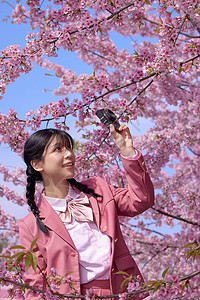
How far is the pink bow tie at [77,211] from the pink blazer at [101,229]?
0.05 metres

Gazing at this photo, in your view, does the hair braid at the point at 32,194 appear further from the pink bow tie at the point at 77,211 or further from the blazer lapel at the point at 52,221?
the pink bow tie at the point at 77,211

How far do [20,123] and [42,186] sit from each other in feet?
4.48

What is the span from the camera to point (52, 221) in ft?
7.25

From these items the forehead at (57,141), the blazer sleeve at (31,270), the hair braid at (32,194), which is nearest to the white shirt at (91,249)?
the hair braid at (32,194)

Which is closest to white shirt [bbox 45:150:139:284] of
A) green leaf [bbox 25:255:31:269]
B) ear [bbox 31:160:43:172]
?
ear [bbox 31:160:43:172]

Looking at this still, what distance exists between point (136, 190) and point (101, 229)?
351mm

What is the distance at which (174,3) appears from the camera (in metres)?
3.51

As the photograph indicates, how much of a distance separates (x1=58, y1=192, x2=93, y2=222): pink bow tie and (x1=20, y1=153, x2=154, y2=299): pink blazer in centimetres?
5

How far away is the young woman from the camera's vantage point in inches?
83.5

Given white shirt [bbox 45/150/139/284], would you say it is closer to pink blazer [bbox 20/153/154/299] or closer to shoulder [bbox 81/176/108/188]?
pink blazer [bbox 20/153/154/299]

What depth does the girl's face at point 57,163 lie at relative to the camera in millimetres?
2361

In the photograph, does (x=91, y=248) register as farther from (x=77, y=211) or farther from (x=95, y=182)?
(x=95, y=182)

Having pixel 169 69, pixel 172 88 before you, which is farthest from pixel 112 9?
pixel 172 88

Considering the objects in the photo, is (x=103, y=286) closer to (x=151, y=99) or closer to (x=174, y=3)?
(x=174, y=3)
